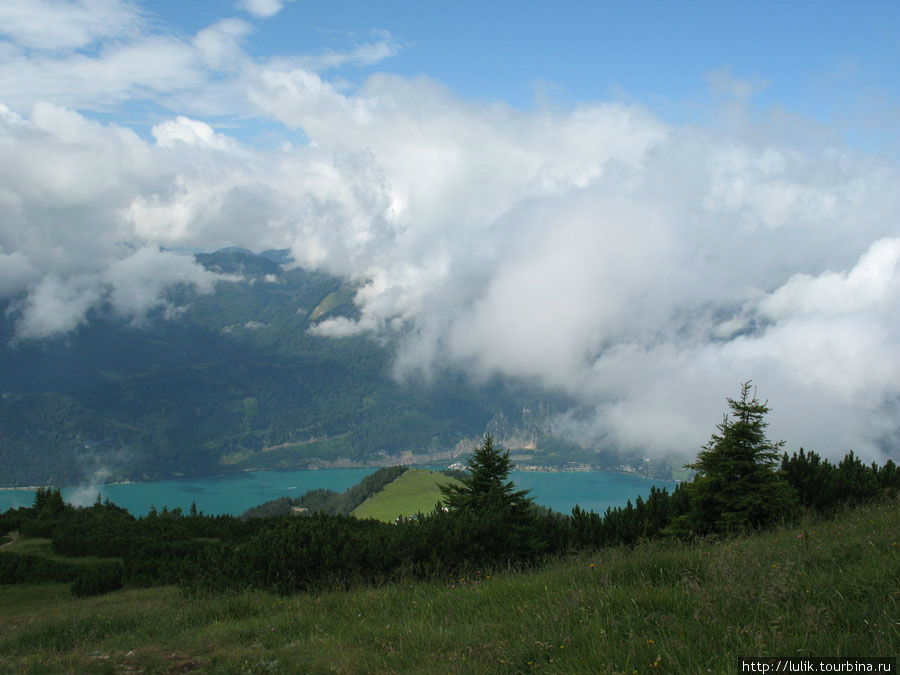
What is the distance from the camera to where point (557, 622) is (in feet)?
23.6

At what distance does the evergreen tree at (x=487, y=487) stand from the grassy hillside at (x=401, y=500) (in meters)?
139

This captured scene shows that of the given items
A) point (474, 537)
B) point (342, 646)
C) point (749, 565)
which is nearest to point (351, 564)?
point (474, 537)

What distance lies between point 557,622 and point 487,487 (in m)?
20.4

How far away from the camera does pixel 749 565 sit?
8.30m

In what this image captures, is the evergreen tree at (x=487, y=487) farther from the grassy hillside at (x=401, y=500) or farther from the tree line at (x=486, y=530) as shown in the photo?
the grassy hillside at (x=401, y=500)

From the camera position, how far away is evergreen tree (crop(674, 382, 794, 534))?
18.6m

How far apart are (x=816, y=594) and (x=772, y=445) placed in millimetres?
14909

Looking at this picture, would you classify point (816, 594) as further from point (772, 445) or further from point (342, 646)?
point (772, 445)

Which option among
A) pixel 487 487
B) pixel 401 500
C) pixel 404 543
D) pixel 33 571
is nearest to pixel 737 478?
pixel 487 487

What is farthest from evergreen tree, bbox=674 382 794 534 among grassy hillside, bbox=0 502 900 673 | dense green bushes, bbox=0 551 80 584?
dense green bushes, bbox=0 551 80 584

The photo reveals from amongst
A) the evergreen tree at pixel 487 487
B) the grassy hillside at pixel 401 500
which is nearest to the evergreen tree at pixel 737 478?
the evergreen tree at pixel 487 487

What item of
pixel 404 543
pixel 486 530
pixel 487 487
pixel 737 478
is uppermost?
pixel 737 478

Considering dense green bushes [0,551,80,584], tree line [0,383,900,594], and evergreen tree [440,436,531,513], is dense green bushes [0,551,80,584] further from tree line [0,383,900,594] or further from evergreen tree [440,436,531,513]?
evergreen tree [440,436,531,513]

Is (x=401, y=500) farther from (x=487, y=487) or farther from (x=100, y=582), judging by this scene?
(x=100, y=582)
